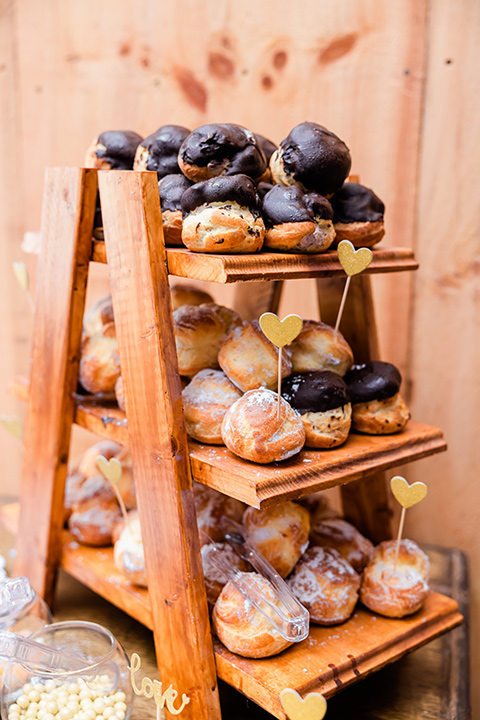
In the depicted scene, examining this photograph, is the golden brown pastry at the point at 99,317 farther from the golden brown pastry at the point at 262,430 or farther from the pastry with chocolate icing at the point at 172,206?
the golden brown pastry at the point at 262,430

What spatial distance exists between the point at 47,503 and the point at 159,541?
0.39 m

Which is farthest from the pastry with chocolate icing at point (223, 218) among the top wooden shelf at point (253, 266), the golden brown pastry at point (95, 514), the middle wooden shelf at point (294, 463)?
the golden brown pastry at point (95, 514)

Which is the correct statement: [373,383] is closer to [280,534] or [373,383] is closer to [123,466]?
[280,534]

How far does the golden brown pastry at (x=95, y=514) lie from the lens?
4.72 ft

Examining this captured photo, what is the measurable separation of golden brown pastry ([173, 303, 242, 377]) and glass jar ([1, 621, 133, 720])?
50 cm

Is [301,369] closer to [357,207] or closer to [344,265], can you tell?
[344,265]

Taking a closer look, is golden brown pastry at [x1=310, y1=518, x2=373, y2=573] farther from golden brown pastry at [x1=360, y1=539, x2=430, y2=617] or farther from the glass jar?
the glass jar

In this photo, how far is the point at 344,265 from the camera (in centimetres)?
111

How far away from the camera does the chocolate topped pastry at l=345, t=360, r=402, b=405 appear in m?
1.20

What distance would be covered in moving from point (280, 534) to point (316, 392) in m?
0.29

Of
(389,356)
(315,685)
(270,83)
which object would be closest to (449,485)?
(389,356)

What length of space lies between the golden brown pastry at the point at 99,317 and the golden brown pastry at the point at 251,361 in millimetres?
366

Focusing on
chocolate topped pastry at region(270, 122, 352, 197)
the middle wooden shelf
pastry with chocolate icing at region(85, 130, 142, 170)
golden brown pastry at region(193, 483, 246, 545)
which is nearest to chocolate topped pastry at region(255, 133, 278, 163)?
chocolate topped pastry at region(270, 122, 352, 197)

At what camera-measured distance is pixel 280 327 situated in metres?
0.98
